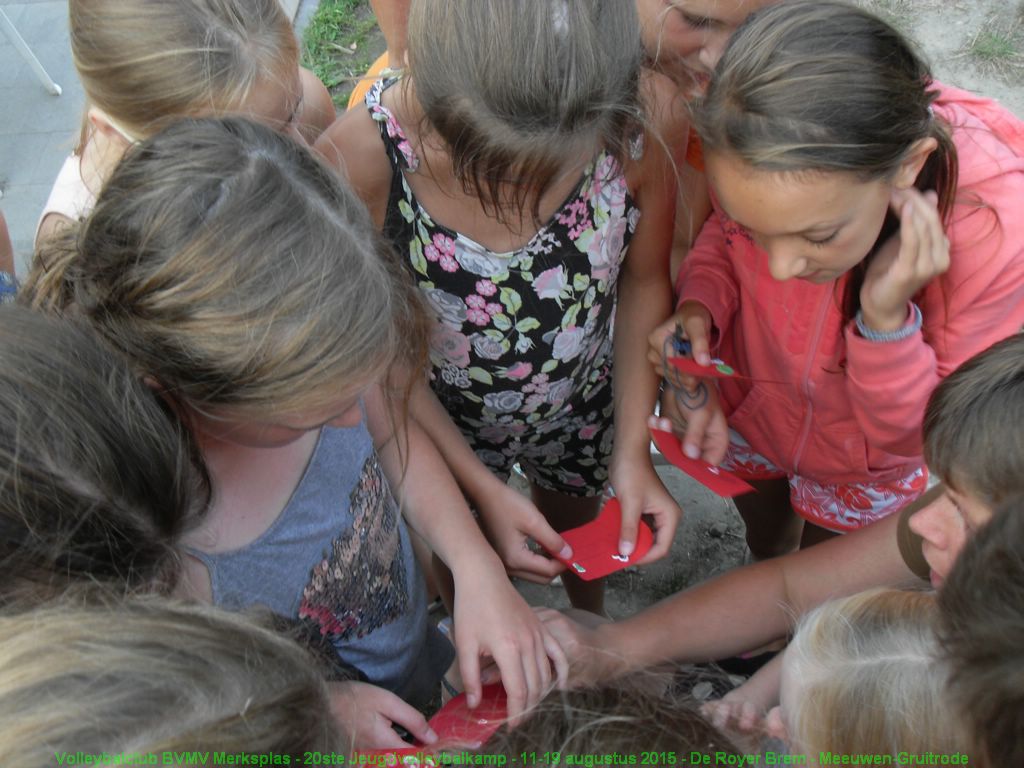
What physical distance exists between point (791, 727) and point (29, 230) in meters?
3.21

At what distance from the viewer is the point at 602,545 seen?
139 centimetres

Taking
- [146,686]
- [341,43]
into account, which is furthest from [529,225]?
[341,43]

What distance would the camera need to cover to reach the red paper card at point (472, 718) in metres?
1.13

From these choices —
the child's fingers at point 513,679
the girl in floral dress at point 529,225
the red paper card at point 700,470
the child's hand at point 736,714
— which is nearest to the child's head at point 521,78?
the girl in floral dress at point 529,225

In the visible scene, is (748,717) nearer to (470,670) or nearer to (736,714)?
(736,714)

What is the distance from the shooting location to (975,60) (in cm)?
335

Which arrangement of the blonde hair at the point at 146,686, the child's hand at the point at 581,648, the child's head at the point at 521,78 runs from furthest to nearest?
1. the child's hand at the point at 581,648
2. the child's head at the point at 521,78
3. the blonde hair at the point at 146,686

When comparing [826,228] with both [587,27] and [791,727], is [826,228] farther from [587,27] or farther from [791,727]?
[791,727]

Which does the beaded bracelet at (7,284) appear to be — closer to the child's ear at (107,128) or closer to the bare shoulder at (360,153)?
the child's ear at (107,128)

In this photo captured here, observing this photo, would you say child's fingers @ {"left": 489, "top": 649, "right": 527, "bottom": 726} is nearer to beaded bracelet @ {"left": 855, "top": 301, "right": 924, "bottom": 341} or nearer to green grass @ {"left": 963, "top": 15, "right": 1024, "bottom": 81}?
beaded bracelet @ {"left": 855, "top": 301, "right": 924, "bottom": 341}

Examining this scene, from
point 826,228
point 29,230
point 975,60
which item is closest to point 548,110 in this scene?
point 826,228

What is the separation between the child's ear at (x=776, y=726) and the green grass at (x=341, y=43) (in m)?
2.99

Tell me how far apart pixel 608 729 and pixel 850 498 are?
1010 mm

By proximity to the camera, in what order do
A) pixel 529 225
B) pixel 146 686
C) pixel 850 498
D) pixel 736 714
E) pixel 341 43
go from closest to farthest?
pixel 146 686, pixel 736 714, pixel 529 225, pixel 850 498, pixel 341 43
